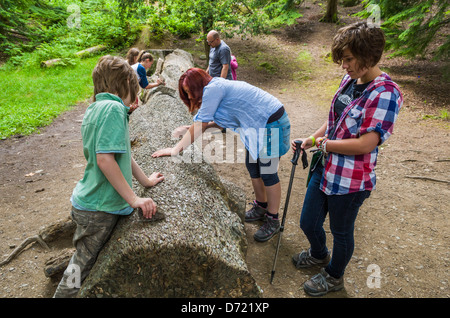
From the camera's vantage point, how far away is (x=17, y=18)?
1151cm

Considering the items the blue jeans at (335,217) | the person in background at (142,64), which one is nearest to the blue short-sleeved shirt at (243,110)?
the blue jeans at (335,217)

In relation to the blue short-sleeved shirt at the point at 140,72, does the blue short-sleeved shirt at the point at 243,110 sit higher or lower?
higher

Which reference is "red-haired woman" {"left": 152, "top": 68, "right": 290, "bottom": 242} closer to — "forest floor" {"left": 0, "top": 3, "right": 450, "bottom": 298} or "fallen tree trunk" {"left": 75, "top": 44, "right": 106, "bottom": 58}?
"forest floor" {"left": 0, "top": 3, "right": 450, "bottom": 298}

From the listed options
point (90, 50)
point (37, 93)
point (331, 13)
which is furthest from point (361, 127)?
point (331, 13)

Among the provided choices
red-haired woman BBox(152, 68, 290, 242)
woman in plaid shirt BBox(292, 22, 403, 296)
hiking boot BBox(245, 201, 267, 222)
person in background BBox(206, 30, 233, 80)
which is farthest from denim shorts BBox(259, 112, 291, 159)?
person in background BBox(206, 30, 233, 80)

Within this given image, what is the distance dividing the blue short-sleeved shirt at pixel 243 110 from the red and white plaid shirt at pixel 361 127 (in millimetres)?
714

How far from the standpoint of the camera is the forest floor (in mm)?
2783

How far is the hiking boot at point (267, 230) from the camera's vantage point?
330cm

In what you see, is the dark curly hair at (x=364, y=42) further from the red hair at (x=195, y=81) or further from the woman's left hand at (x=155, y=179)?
the woman's left hand at (x=155, y=179)

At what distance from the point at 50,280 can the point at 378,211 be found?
3724 mm

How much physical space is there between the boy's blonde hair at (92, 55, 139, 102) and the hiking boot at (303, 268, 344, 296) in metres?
2.18

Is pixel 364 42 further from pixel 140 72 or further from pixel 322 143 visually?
pixel 140 72
